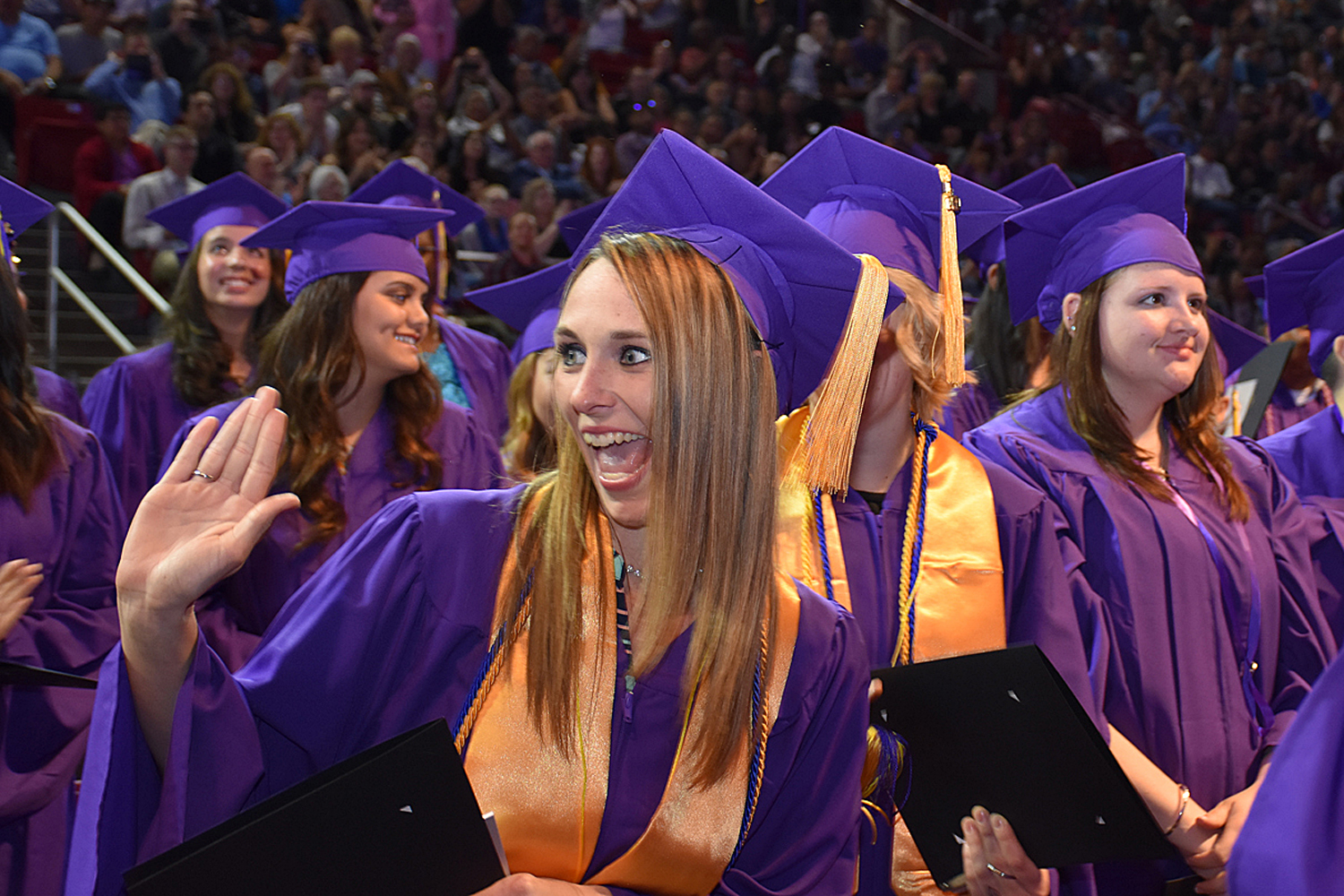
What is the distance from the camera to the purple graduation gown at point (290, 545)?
3.31 meters

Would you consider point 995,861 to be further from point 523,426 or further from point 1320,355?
point 523,426

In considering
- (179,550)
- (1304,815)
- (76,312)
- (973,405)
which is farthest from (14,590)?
(76,312)

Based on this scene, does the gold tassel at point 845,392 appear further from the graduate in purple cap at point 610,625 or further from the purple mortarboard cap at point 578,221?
the purple mortarboard cap at point 578,221

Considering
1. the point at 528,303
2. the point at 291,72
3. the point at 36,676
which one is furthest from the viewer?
the point at 291,72

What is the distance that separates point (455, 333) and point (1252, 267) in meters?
9.66

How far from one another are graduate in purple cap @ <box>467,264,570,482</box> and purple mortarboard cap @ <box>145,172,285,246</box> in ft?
3.49

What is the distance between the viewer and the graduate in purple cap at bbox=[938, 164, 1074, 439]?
4.37 metres

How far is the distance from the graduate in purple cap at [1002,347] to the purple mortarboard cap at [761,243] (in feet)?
7.96

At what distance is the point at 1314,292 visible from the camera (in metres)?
3.57

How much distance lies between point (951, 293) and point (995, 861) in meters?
1.09

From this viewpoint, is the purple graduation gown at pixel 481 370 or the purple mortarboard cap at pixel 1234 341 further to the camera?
the purple graduation gown at pixel 481 370

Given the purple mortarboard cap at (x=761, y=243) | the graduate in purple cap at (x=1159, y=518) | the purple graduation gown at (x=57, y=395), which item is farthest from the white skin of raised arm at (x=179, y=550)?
the purple graduation gown at (x=57, y=395)

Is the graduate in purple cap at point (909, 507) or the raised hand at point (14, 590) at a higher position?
the graduate in purple cap at point (909, 507)

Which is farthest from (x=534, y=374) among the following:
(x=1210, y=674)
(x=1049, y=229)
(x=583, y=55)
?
(x=583, y=55)
